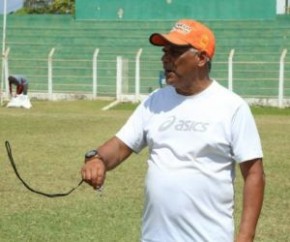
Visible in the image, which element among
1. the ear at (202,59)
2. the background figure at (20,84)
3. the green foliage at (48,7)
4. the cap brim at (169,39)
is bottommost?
the green foliage at (48,7)

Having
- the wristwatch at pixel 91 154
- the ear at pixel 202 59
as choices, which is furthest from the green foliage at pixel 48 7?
the ear at pixel 202 59

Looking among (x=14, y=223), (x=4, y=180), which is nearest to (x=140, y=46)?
(x=4, y=180)

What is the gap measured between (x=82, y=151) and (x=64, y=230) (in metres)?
6.99

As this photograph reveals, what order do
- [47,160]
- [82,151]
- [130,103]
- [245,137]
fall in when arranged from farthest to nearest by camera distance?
[130,103] < [82,151] < [47,160] < [245,137]

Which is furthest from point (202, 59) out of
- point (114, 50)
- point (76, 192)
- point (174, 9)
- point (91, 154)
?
point (174, 9)

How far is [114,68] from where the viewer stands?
3559 centimetres

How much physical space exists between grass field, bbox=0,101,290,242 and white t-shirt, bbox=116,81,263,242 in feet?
12.8

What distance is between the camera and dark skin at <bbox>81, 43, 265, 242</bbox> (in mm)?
4105

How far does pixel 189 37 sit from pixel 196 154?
0.53 meters

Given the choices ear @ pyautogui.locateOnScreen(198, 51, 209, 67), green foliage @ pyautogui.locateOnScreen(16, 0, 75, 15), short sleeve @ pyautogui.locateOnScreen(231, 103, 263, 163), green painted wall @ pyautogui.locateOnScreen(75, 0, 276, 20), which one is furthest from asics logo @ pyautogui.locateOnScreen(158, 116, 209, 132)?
green foliage @ pyautogui.locateOnScreen(16, 0, 75, 15)

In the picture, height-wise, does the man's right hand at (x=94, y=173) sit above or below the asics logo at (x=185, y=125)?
below

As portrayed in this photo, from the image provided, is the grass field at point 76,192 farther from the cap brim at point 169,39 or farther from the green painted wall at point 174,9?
the green painted wall at point 174,9

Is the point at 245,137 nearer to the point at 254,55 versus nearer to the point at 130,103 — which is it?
the point at 130,103

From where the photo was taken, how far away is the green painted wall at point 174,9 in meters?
37.5
